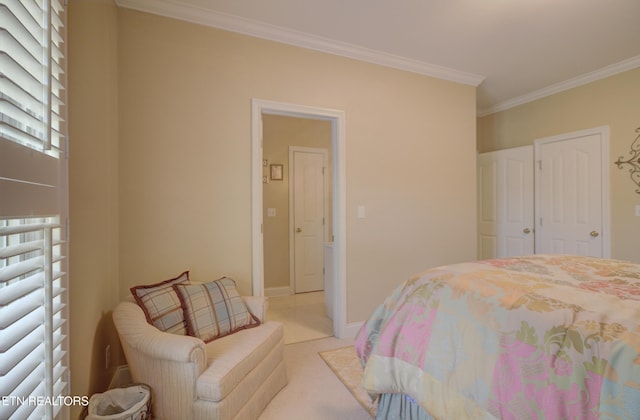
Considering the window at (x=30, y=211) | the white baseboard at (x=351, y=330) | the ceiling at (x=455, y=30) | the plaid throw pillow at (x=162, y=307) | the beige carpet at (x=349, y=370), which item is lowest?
the beige carpet at (x=349, y=370)

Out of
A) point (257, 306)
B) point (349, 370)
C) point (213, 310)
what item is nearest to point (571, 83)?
point (349, 370)

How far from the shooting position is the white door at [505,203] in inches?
152

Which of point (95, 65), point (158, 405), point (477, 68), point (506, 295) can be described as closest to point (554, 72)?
point (477, 68)

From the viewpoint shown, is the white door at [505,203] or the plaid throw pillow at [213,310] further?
the white door at [505,203]

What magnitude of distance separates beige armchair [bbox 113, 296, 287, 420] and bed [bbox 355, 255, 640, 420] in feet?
2.10

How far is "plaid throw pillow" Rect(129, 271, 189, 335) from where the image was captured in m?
1.67

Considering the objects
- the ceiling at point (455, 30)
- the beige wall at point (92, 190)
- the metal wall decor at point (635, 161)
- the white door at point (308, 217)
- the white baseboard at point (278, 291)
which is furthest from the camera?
the white door at point (308, 217)

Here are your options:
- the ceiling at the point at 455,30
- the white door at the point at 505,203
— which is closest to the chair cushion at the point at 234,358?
the ceiling at the point at 455,30

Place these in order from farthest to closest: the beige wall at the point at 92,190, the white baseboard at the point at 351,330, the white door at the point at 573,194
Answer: the white door at the point at 573,194, the white baseboard at the point at 351,330, the beige wall at the point at 92,190

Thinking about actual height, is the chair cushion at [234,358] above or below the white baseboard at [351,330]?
above

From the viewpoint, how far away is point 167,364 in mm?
1410

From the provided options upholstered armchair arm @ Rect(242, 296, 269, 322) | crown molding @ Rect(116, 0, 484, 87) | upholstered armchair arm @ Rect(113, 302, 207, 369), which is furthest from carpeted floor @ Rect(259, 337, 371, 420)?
crown molding @ Rect(116, 0, 484, 87)

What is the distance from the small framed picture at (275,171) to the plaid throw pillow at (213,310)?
241cm

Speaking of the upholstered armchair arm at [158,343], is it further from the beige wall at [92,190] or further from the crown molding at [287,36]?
the crown molding at [287,36]
